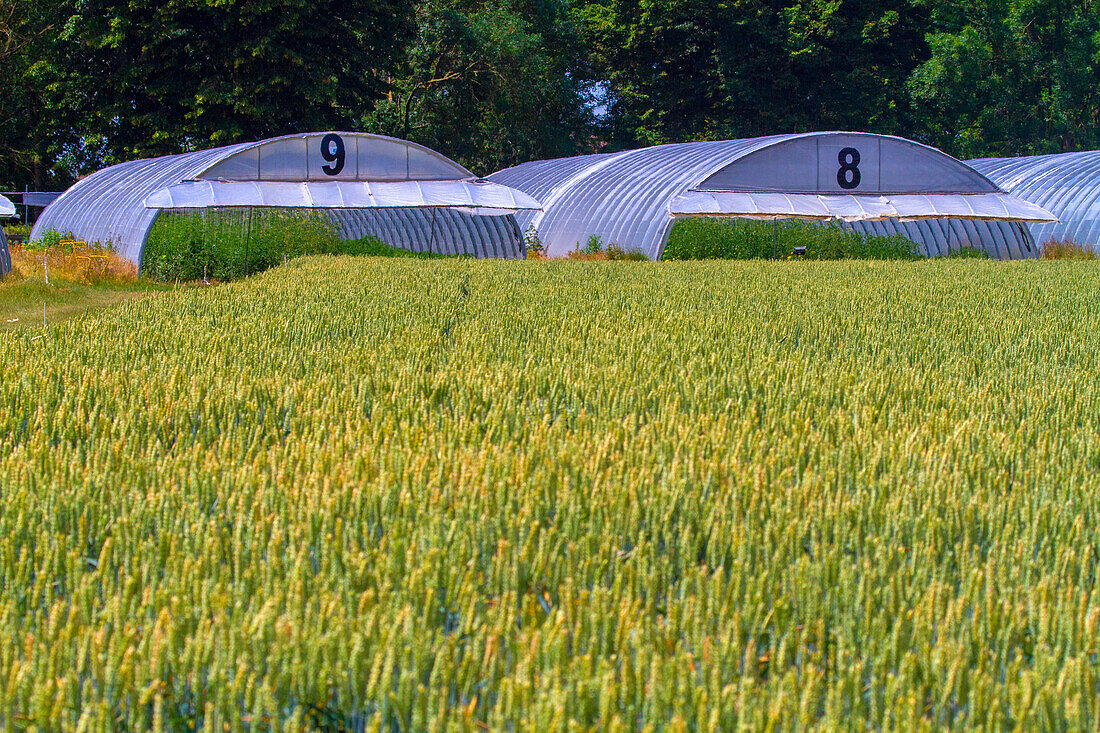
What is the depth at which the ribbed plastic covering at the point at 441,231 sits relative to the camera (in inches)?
951

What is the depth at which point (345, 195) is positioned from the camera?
22828 mm

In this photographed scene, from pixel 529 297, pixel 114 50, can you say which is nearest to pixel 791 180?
pixel 529 297

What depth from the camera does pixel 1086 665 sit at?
2.44 meters

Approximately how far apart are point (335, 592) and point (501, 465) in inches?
51.3

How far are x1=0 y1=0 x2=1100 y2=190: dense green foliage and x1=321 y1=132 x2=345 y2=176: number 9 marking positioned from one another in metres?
9.13

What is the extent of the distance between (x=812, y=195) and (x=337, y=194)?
33.2 ft

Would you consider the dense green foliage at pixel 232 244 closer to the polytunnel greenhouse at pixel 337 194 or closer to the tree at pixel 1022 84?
the polytunnel greenhouse at pixel 337 194

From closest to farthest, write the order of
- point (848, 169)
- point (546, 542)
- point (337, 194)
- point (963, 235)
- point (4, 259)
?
1. point (546, 542)
2. point (4, 259)
3. point (337, 194)
4. point (848, 169)
5. point (963, 235)

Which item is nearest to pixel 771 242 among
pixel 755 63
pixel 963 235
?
pixel 963 235

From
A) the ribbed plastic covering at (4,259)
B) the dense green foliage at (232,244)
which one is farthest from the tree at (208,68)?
the ribbed plastic covering at (4,259)

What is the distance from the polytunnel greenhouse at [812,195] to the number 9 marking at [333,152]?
4.44 m

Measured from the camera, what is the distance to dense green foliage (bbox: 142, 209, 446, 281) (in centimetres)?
2003

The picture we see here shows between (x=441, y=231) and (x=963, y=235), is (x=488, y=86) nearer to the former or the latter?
(x=441, y=231)

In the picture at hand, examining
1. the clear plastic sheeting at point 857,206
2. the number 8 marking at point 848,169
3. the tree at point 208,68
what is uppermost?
the tree at point 208,68
